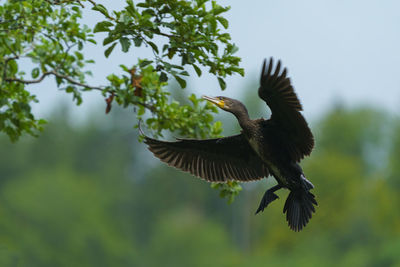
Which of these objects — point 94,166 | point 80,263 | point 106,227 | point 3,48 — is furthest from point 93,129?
point 3,48

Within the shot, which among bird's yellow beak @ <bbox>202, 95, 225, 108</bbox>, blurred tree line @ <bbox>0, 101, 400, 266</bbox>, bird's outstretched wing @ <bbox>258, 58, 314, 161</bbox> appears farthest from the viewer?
blurred tree line @ <bbox>0, 101, 400, 266</bbox>

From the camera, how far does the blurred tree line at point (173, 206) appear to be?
48.2 m

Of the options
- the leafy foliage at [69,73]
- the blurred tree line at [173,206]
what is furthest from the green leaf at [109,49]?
the blurred tree line at [173,206]

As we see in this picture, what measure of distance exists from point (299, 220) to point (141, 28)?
7.44ft

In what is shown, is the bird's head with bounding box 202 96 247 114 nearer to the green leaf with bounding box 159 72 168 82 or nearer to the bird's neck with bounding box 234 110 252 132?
the bird's neck with bounding box 234 110 252 132

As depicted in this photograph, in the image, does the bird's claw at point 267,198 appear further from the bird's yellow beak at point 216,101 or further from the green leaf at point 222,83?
the green leaf at point 222,83

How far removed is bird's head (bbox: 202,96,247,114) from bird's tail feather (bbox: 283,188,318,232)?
0.92 meters

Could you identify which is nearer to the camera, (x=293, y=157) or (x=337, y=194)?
(x=293, y=157)

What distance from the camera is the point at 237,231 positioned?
56.0m

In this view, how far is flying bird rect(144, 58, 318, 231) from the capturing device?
6.24m

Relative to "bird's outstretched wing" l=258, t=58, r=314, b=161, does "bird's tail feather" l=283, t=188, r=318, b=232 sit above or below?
below

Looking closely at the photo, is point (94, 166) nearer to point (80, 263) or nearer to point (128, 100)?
point (80, 263)

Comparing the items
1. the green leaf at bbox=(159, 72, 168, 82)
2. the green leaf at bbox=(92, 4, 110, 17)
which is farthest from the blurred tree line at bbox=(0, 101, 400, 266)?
the green leaf at bbox=(92, 4, 110, 17)

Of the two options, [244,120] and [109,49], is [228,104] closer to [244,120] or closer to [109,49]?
[244,120]
